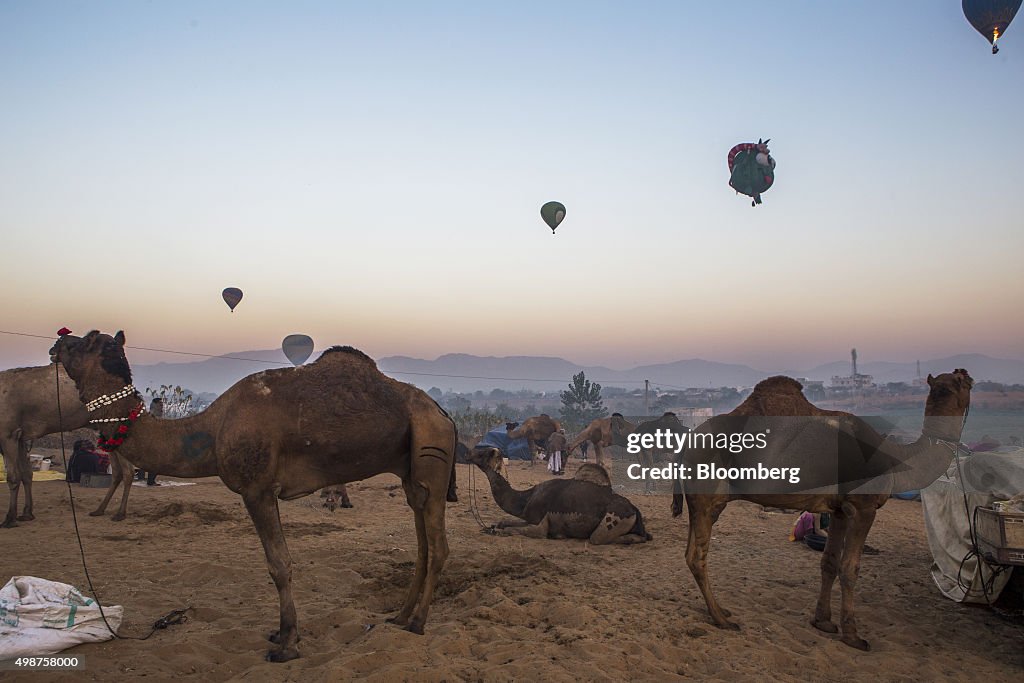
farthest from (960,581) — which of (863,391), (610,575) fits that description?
(863,391)

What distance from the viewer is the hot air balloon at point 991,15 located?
2070cm

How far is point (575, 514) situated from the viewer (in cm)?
1109

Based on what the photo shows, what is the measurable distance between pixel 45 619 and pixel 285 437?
251cm

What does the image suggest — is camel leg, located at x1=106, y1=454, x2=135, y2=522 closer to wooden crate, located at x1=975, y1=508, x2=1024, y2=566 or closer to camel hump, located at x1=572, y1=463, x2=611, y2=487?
camel hump, located at x1=572, y1=463, x2=611, y2=487

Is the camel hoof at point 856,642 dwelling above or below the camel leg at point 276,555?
below

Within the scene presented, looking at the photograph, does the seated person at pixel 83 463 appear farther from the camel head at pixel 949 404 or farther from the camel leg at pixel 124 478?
the camel head at pixel 949 404

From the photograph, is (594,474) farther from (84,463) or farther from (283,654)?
(84,463)

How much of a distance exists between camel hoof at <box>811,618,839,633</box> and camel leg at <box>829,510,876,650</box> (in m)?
0.20

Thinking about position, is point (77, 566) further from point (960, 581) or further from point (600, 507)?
point (960, 581)

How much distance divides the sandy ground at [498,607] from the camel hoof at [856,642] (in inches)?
5.1

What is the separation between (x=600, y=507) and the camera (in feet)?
36.4

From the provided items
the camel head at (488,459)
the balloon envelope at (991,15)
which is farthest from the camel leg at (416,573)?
the balloon envelope at (991,15)

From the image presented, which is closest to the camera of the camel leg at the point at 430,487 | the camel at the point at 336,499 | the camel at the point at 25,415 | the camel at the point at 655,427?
the camel leg at the point at 430,487

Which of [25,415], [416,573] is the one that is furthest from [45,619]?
[25,415]
